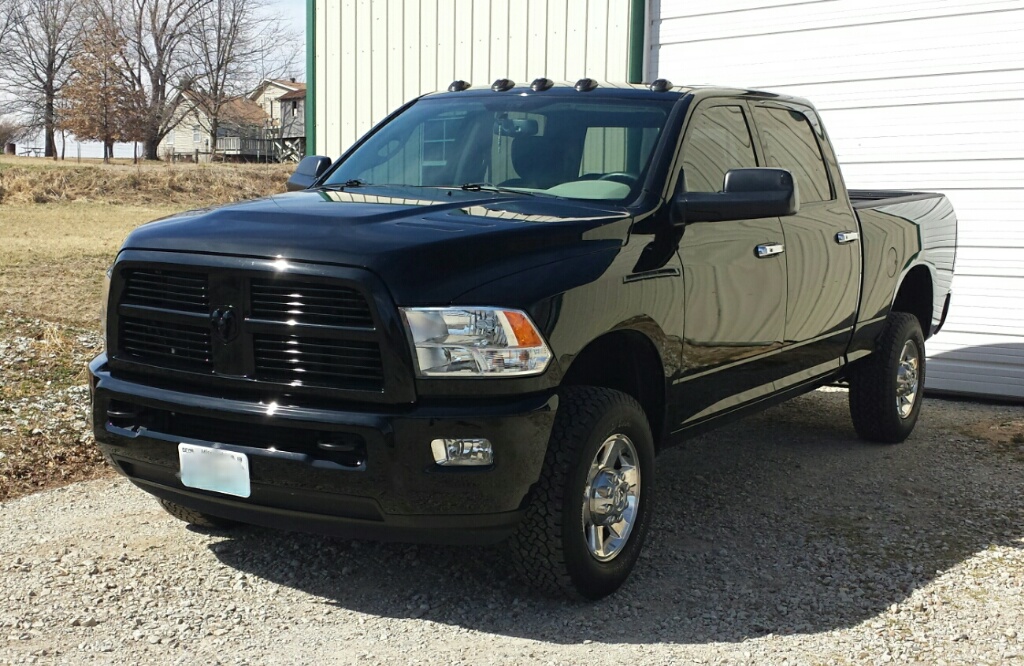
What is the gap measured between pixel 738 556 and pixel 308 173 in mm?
2659

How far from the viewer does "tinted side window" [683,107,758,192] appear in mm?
4855

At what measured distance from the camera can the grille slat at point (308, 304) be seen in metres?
3.59

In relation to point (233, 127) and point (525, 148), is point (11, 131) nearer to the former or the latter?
point (233, 127)

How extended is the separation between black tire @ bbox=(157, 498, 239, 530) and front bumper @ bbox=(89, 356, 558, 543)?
0.92 meters

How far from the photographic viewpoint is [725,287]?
4.80 metres

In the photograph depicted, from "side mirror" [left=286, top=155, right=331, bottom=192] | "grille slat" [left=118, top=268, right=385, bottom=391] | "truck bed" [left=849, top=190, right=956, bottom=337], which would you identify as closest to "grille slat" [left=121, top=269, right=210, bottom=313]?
"grille slat" [left=118, top=268, right=385, bottom=391]

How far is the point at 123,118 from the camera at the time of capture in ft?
169

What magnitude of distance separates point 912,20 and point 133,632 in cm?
719

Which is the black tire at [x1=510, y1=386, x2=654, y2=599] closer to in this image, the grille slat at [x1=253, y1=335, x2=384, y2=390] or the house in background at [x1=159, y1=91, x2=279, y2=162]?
the grille slat at [x1=253, y1=335, x2=384, y2=390]

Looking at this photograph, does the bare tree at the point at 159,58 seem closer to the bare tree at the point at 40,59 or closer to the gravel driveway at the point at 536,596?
the bare tree at the point at 40,59

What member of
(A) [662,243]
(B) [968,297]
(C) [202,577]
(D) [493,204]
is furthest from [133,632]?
(B) [968,297]

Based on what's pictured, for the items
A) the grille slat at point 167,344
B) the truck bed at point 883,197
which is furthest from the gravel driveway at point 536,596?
the truck bed at point 883,197

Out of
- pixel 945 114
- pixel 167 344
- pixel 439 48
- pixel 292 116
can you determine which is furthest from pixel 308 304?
pixel 292 116

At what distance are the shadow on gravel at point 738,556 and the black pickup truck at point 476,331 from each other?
23cm
